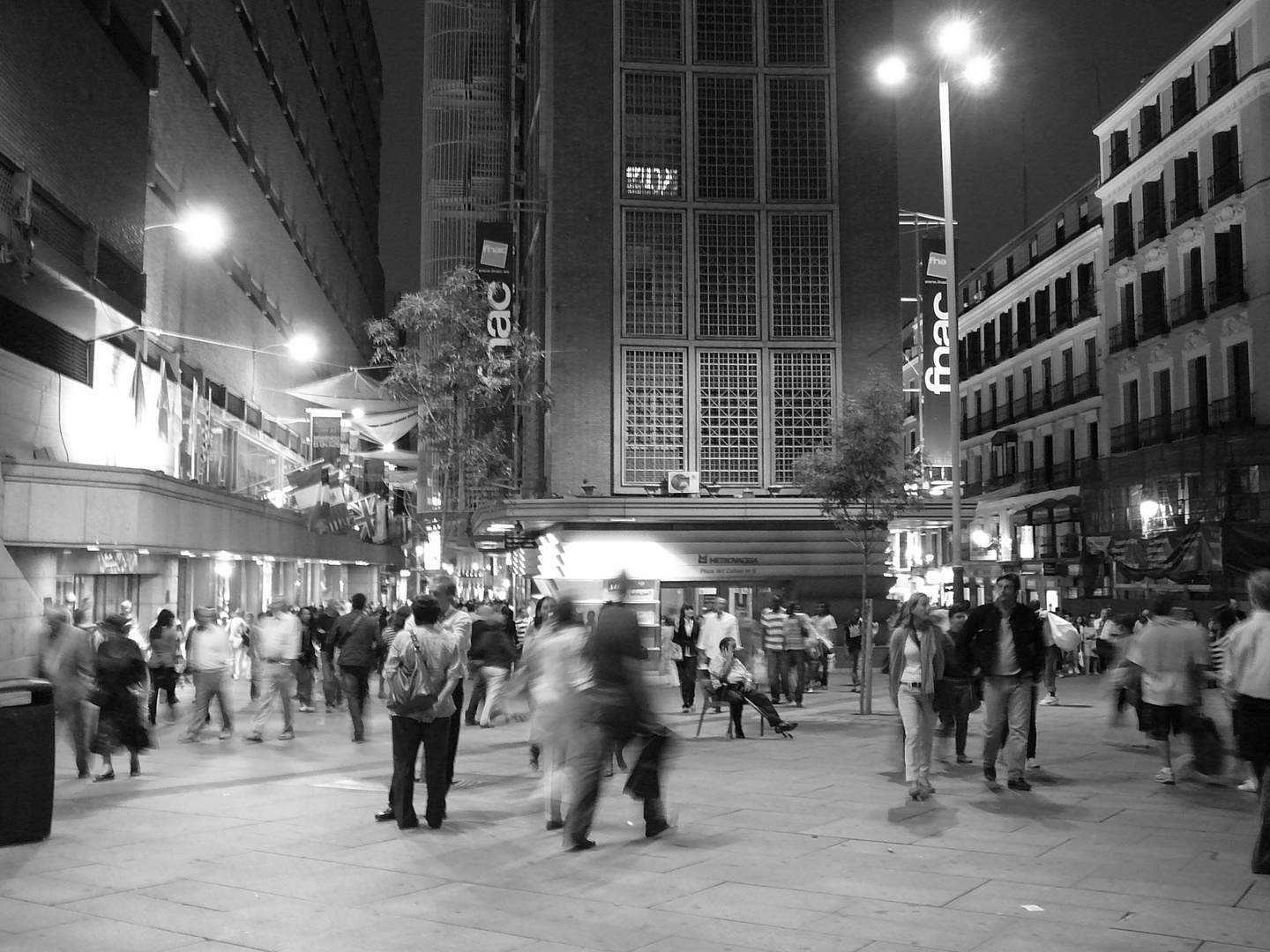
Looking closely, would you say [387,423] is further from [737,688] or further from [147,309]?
[737,688]

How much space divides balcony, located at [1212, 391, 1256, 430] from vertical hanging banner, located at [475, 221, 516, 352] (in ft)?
66.3

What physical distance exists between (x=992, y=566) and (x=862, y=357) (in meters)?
23.3

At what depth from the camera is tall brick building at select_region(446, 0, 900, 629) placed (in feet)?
105

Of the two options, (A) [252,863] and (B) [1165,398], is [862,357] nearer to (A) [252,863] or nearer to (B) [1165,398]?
(B) [1165,398]

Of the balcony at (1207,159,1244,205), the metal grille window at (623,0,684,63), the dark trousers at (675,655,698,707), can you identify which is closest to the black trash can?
the dark trousers at (675,655,698,707)

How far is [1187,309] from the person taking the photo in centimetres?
3809

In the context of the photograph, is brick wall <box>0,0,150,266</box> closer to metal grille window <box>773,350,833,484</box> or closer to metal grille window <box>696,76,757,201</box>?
metal grille window <box>696,76,757,201</box>

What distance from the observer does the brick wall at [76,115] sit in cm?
1831

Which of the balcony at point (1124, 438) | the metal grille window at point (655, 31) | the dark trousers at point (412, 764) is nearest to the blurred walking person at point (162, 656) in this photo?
the dark trousers at point (412, 764)

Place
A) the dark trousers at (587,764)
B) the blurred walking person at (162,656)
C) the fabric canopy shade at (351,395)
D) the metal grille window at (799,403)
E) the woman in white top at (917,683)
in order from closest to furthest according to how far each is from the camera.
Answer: the dark trousers at (587,764)
the woman in white top at (917,683)
the blurred walking person at (162,656)
the fabric canopy shade at (351,395)
the metal grille window at (799,403)

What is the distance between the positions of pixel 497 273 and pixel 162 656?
17.8 metres

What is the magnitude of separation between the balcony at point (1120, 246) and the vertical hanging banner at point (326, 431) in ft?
86.5

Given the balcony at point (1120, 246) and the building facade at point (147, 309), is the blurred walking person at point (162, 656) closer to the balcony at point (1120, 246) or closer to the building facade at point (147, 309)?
the building facade at point (147, 309)

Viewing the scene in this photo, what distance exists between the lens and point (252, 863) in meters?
8.67
